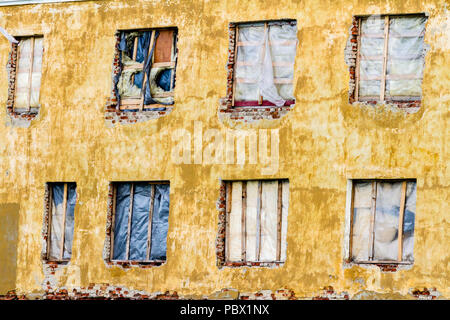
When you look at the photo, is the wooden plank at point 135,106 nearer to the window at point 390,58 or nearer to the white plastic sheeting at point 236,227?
the white plastic sheeting at point 236,227

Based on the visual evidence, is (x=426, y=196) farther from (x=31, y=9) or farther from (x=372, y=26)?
(x=31, y=9)

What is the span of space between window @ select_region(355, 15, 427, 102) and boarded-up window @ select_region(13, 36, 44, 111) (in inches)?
293

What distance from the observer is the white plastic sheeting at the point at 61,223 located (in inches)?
1107

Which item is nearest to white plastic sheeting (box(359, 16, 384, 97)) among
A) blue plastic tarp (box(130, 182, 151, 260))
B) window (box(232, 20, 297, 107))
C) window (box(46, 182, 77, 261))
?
window (box(232, 20, 297, 107))

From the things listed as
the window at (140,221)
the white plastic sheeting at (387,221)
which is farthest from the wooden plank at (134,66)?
the white plastic sheeting at (387,221)

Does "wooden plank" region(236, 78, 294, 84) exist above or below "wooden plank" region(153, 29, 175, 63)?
below

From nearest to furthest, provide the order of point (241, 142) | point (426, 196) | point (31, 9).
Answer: point (426, 196) < point (241, 142) < point (31, 9)

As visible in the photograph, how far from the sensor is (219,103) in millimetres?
26906

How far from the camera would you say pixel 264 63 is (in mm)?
26812

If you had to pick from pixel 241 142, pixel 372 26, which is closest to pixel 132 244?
pixel 241 142

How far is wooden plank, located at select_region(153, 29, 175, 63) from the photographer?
27812 mm

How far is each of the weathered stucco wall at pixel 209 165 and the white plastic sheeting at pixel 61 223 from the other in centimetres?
31

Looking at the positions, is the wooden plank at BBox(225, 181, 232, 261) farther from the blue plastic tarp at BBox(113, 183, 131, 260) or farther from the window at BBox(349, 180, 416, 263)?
the window at BBox(349, 180, 416, 263)

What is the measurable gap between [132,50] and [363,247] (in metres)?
6.79
